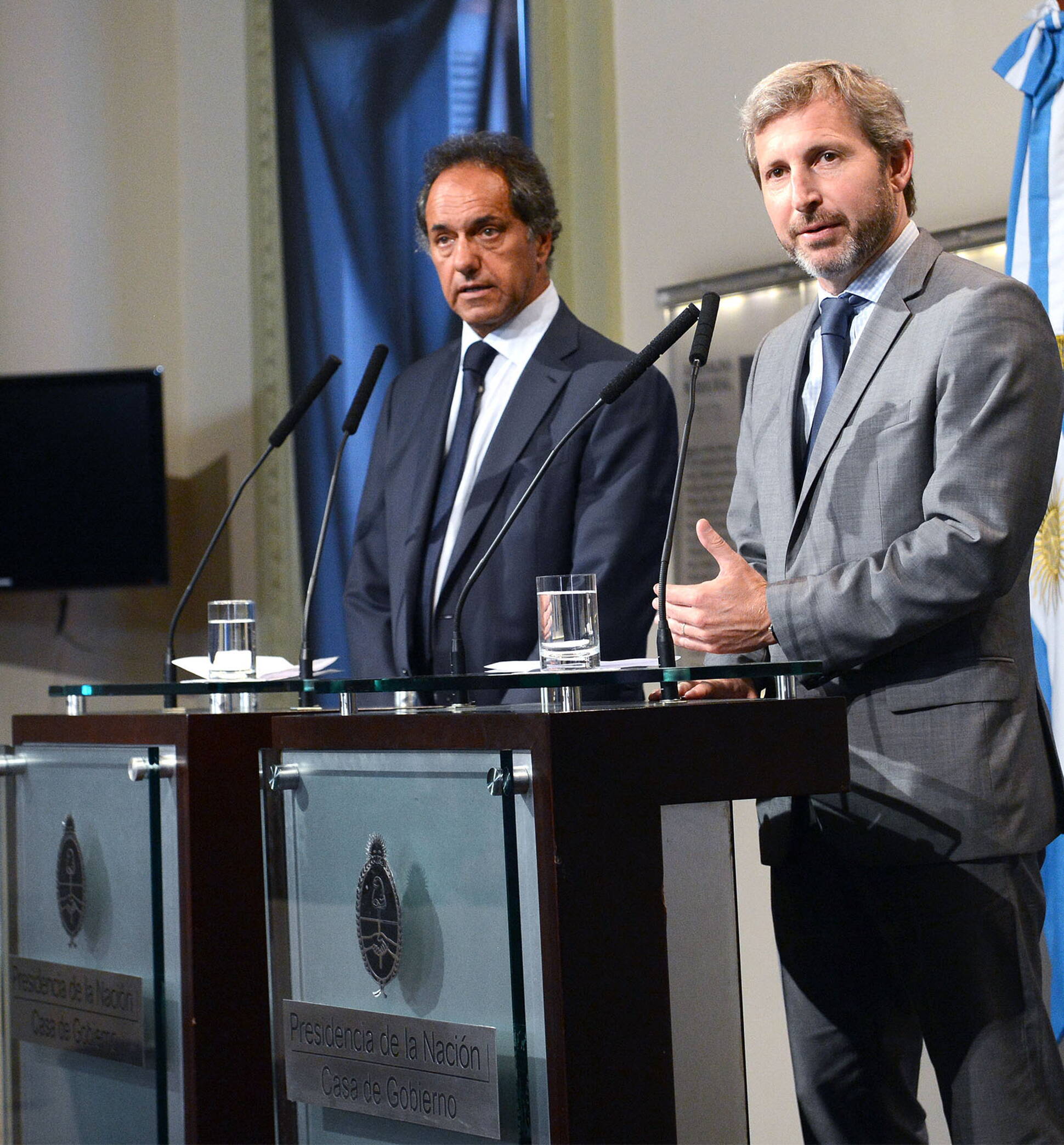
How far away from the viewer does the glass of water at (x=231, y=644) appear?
6.50 ft

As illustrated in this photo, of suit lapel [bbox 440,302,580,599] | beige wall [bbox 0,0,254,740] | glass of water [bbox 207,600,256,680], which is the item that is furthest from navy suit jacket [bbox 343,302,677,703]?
beige wall [bbox 0,0,254,740]

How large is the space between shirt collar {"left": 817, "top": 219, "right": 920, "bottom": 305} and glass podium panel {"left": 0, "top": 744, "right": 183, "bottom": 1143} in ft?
3.58

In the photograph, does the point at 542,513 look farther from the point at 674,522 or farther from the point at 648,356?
the point at 674,522

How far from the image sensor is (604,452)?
7.83 feet

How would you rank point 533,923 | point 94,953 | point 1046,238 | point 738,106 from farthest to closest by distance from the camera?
1. point 738,106
2. point 1046,238
3. point 94,953
4. point 533,923

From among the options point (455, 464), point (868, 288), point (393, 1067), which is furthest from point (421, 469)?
point (393, 1067)

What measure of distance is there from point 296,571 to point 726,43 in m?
2.01

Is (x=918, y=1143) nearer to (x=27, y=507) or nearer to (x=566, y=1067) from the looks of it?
(x=566, y=1067)

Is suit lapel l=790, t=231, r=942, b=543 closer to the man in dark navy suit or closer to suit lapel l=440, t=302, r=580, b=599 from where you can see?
the man in dark navy suit

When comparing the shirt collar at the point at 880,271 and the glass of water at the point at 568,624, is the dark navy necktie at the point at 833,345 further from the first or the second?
the glass of water at the point at 568,624

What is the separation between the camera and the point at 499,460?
2.45 metres

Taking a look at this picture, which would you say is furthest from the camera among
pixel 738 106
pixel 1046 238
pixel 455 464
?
pixel 738 106

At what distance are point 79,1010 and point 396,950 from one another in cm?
59

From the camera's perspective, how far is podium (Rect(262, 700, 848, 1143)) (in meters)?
1.33
